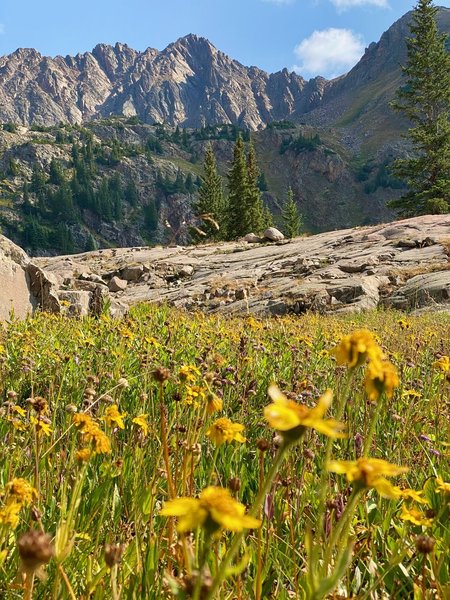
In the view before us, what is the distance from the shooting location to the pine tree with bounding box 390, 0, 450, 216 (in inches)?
1113

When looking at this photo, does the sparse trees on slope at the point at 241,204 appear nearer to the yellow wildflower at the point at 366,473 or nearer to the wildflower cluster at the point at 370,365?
the wildflower cluster at the point at 370,365

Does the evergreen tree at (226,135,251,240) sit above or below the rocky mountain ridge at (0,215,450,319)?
above

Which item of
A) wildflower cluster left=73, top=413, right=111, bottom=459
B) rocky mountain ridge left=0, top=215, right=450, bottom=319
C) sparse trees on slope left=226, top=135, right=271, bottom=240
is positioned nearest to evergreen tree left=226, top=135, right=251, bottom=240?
sparse trees on slope left=226, top=135, right=271, bottom=240

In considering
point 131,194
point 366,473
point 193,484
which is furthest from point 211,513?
point 131,194

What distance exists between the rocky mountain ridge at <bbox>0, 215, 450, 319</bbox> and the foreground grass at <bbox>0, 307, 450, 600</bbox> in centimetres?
408

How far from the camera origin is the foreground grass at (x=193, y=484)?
1021 millimetres

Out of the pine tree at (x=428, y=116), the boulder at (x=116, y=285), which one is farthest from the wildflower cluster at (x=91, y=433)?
the pine tree at (x=428, y=116)

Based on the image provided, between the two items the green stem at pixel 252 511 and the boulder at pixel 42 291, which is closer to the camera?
the green stem at pixel 252 511

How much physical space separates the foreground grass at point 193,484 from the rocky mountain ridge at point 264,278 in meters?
4.08

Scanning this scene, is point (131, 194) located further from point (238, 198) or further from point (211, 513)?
point (211, 513)

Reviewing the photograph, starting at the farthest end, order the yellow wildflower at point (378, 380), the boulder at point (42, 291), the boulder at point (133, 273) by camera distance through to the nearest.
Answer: the boulder at point (133, 273) → the boulder at point (42, 291) → the yellow wildflower at point (378, 380)

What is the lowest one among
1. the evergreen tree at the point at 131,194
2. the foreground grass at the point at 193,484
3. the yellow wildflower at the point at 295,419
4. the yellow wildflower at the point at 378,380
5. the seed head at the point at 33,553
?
the foreground grass at the point at 193,484

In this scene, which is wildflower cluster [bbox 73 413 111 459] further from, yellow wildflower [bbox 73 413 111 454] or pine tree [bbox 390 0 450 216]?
pine tree [bbox 390 0 450 216]

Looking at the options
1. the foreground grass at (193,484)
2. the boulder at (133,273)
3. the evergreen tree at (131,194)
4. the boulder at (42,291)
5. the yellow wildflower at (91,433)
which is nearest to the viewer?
the foreground grass at (193,484)
